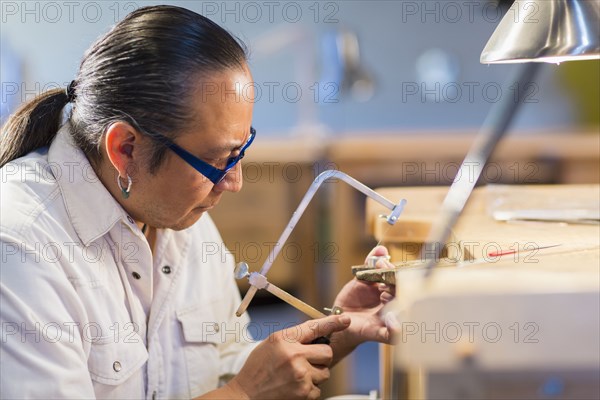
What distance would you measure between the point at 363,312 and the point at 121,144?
1.71 feet

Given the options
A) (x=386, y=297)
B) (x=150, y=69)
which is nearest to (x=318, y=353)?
(x=386, y=297)

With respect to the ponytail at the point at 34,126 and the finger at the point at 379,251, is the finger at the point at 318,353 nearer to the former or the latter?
the finger at the point at 379,251

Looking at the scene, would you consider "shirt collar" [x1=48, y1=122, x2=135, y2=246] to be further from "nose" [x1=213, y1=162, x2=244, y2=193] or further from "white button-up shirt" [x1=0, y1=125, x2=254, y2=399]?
"nose" [x1=213, y1=162, x2=244, y2=193]

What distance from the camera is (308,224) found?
3.56m

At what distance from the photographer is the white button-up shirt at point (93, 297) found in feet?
4.02

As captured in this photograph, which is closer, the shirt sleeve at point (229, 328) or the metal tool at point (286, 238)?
the metal tool at point (286, 238)

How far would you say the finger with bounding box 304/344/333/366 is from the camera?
1.38m

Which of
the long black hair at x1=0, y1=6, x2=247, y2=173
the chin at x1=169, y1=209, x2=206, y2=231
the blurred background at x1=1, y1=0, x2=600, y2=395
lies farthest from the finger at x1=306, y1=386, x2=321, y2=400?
the blurred background at x1=1, y1=0, x2=600, y2=395

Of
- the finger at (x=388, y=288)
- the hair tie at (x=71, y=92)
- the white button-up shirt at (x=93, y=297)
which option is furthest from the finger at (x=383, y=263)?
the hair tie at (x=71, y=92)

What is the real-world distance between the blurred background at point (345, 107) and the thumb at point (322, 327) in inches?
70.3

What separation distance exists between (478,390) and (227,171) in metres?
0.73

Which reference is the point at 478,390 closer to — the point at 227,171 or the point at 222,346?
the point at 227,171

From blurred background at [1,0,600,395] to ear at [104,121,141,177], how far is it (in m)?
1.82

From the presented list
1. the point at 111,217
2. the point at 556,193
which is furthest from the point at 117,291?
the point at 556,193
